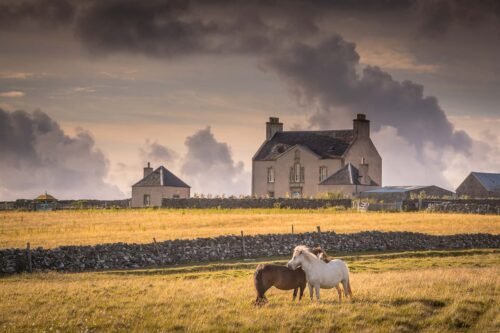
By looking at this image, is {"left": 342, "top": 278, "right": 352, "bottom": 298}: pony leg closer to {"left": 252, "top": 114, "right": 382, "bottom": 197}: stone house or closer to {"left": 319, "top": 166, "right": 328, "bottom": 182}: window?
{"left": 252, "top": 114, "right": 382, "bottom": 197}: stone house

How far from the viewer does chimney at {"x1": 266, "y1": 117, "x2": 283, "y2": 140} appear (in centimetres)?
10606

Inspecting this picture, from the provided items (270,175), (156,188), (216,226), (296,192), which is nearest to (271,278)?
(216,226)

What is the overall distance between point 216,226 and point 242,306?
39.3 metres

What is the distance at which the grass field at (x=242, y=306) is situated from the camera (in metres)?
18.4

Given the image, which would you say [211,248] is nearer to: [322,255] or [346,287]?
[322,255]

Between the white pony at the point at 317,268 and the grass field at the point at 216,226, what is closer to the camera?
the white pony at the point at 317,268

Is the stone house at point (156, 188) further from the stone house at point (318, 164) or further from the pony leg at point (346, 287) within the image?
the pony leg at point (346, 287)

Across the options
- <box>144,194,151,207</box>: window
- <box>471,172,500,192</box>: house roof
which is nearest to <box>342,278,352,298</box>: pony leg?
<box>144,194,151,207</box>: window

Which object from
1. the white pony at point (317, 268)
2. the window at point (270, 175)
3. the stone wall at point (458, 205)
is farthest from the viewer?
the window at point (270, 175)

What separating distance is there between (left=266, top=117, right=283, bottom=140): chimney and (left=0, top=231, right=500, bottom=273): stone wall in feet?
195

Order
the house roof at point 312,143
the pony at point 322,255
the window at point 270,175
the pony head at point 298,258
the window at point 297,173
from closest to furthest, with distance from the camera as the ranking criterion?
the pony head at point 298,258 < the pony at point 322,255 < the house roof at point 312,143 < the window at point 297,173 < the window at point 270,175

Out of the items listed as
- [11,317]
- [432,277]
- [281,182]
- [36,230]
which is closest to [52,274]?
[11,317]

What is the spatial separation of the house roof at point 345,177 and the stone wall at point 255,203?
7.68 m

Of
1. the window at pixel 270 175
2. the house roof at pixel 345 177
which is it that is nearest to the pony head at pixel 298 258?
the house roof at pixel 345 177
